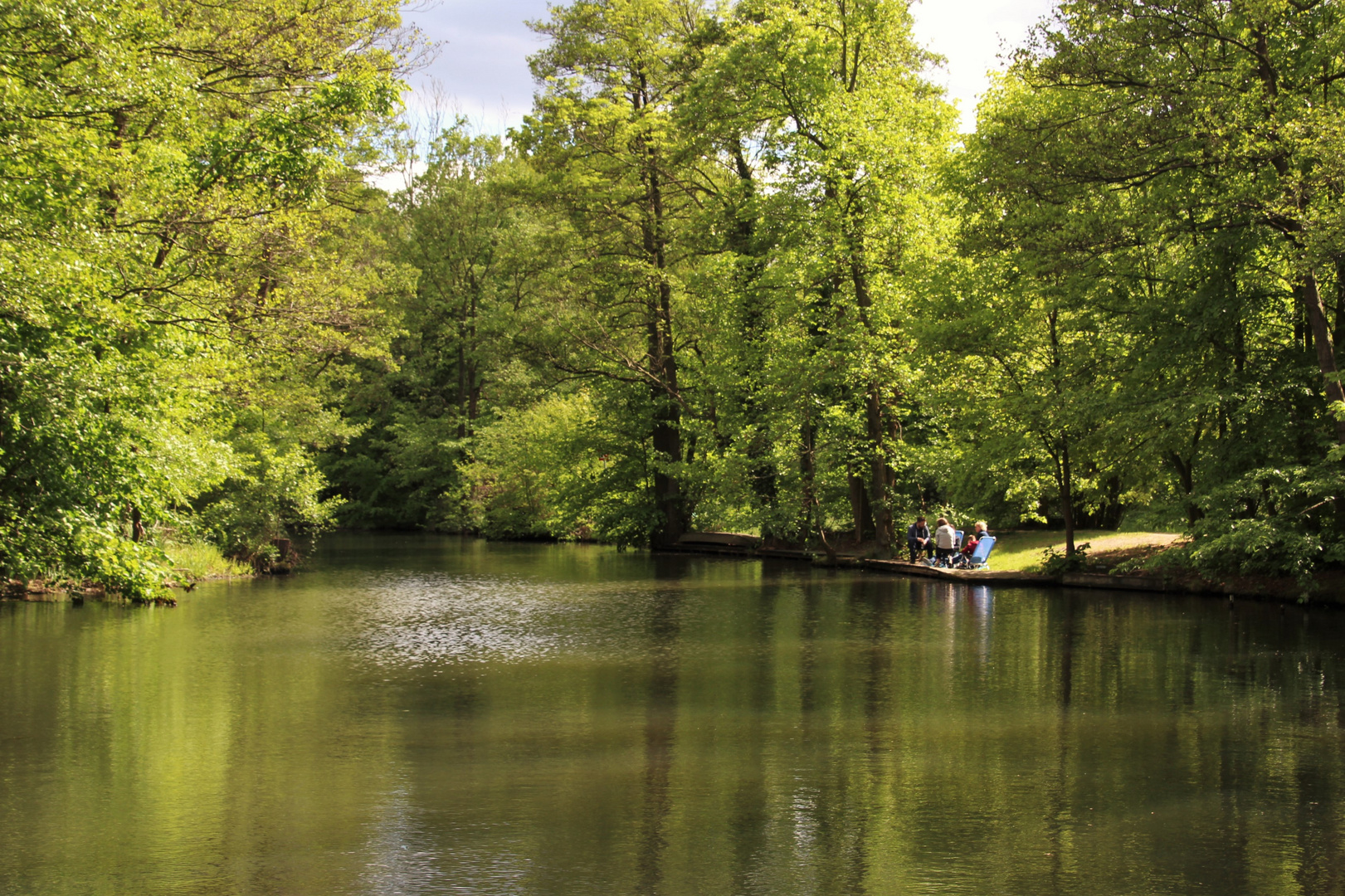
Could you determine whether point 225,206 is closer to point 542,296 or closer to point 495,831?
point 495,831

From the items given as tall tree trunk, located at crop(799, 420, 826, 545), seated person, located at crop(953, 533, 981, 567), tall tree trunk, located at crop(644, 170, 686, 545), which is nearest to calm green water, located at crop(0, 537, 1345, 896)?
seated person, located at crop(953, 533, 981, 567)

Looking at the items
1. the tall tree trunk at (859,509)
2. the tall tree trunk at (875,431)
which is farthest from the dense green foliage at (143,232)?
the tall tree trunk at (859,509)

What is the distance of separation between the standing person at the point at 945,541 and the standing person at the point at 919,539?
0.71m

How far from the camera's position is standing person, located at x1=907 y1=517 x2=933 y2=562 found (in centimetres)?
2703

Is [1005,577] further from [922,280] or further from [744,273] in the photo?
[744,273]

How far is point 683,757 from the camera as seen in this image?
9.12 m

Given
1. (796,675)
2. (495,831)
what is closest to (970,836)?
(495,831)

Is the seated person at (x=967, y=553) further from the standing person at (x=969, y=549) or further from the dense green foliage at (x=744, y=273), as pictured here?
the dense green foliage at (x=744, y=273)

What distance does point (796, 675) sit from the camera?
1293 centimetres

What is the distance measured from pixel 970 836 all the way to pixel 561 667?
7434 millimetres

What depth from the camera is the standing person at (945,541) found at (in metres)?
25.7

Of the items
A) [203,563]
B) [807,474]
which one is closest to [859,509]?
[807,474]

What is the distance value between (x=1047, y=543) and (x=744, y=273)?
11595 mm

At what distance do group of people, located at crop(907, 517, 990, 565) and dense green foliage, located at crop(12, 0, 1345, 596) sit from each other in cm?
117
